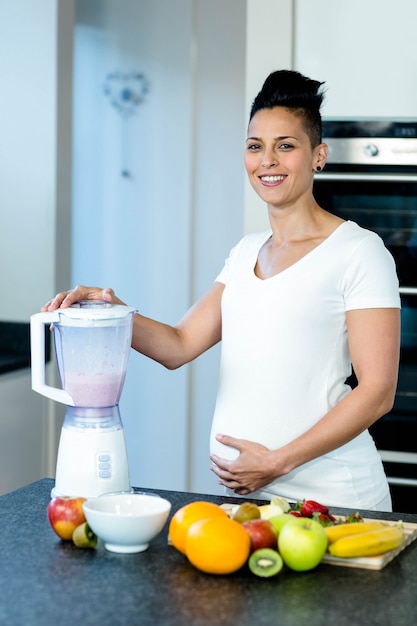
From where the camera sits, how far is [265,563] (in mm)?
1283

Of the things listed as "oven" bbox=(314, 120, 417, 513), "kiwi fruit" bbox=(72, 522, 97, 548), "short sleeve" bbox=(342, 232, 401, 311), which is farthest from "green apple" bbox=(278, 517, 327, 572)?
"oven" bbox=(314, 120, 417, 513)

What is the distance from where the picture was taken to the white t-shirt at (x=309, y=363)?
73.2 inches

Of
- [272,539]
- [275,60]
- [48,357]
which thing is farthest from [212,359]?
[272,539]

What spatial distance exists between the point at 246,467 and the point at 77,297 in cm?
46

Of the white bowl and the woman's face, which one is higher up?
the woman's face

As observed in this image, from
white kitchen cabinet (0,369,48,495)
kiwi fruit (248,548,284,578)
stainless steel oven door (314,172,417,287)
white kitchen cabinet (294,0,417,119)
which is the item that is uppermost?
white kitchen cabinet (294,0,417,119)

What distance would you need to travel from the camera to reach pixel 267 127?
1933 mm

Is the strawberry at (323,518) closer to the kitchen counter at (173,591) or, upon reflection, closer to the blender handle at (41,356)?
the kitchen counter at (173,591)

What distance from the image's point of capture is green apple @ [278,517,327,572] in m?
1.28

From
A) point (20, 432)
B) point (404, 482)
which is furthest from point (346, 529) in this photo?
point (20, 432)

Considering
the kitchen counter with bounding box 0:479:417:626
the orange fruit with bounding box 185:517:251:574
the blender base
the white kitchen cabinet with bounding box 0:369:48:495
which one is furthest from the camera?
the white kitchen cabinet with bounding box 0:369:48:495

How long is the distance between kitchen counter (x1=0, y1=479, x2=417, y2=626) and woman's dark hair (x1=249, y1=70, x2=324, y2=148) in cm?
93

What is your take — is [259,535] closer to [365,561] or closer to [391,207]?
[365,561]

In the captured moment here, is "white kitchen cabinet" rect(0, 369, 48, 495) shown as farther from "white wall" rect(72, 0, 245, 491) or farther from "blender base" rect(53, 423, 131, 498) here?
"blender base" rect(53, 423, 131, 498)
